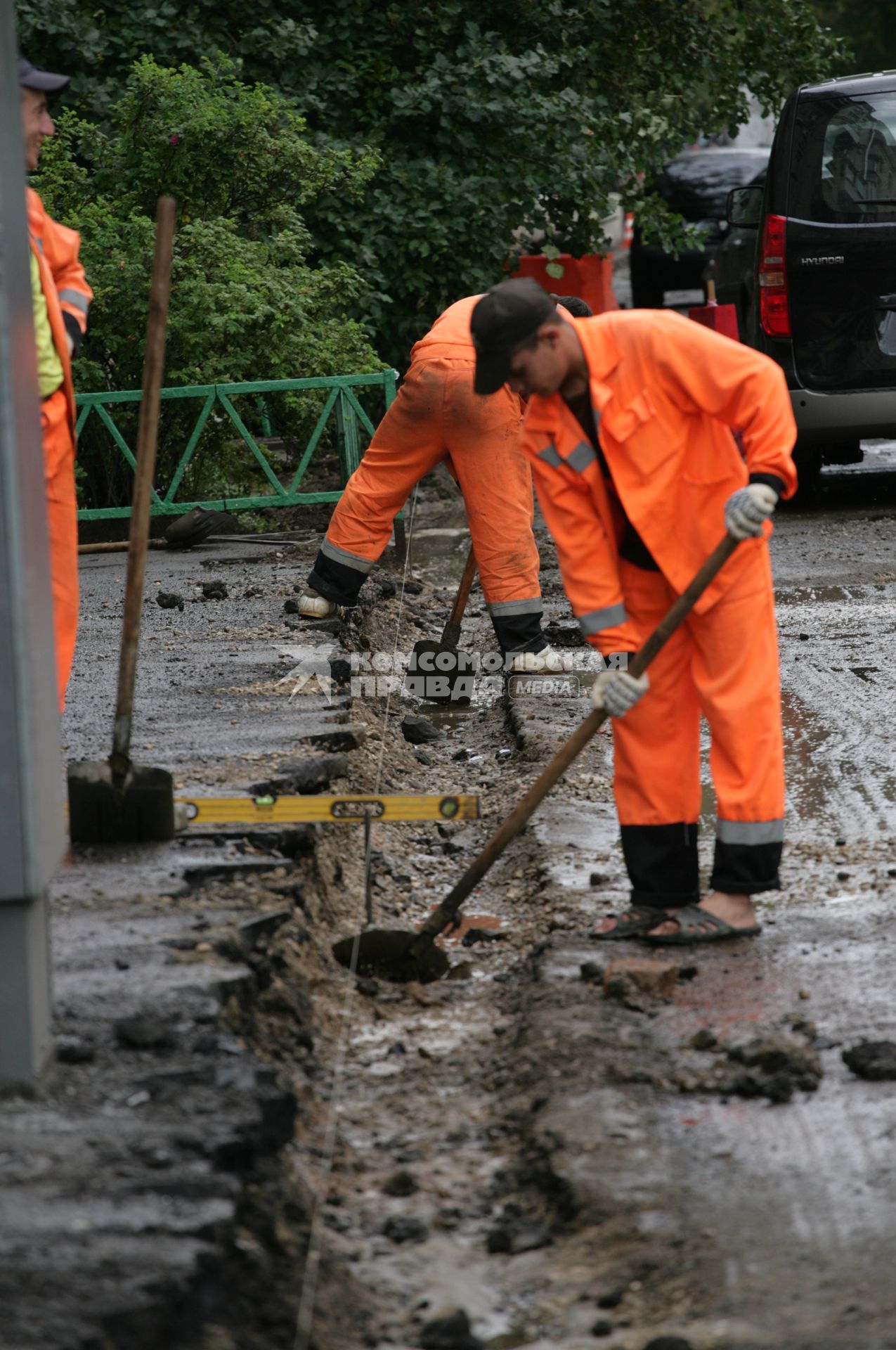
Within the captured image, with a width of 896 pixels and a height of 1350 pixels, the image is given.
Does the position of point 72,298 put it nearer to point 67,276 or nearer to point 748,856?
point 67,276

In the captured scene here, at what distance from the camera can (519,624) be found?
711 centimetres

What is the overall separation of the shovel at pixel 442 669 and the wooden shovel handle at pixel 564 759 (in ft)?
9.75

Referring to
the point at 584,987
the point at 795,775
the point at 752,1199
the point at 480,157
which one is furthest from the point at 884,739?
the point at 480,157

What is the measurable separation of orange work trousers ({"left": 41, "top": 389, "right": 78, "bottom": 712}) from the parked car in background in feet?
41.5

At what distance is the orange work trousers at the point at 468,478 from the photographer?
6855 mm

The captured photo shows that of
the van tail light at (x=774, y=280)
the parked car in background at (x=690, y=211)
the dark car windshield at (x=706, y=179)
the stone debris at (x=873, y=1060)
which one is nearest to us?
the stone debris at (x=873, y=1060)

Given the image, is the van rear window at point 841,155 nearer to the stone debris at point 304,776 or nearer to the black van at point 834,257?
the black van at point 834,257

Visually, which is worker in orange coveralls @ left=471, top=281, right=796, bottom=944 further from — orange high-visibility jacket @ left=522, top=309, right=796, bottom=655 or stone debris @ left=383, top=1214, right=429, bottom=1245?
stone debris @ left=383, top=1214, right=429, bottom=1245

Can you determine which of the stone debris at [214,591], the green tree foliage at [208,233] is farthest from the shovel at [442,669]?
the green tree foliage at [208,233]

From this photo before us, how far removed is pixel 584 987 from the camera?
406cm

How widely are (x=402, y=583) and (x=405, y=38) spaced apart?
4.06 metres

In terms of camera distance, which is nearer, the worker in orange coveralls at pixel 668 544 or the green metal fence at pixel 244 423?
the worker in orange coveralls at pixel 668 544

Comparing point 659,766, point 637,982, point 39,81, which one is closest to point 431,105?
point 39,81

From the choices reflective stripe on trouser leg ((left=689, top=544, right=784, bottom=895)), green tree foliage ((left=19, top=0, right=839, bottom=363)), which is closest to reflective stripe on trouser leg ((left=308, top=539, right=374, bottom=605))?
reflective stripe on trouser leg ((left=689, top=544, right=784, bottom=895))
